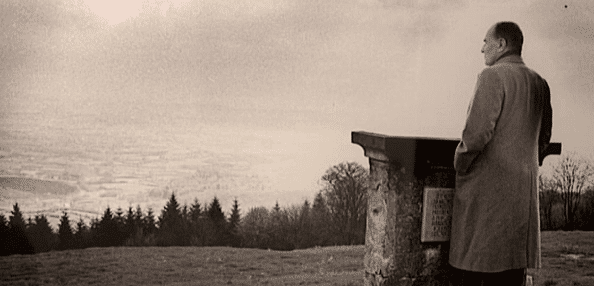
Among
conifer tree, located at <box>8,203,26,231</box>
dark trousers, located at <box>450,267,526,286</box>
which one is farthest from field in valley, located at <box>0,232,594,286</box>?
dark trousers, located at <box>450,267,526,286</box>

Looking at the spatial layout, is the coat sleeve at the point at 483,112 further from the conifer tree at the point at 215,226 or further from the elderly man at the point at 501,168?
the conifer tree at the point at 215,226

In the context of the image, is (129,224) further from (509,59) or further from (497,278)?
(509,59)

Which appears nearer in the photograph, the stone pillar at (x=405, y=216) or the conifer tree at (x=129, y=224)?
the stone pillar at (x=405, y=216)

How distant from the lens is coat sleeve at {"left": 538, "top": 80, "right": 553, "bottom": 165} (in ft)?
11.7

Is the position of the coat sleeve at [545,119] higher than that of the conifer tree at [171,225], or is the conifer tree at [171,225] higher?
the coat sleeve at [545,119]

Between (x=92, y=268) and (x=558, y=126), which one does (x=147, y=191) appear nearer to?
(x=92, y=268)

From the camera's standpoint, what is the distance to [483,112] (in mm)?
3332

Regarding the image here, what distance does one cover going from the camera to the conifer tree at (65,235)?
1598 centimetres

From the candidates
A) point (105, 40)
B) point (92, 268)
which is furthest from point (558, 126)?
point (92, 268)

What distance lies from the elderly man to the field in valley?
357 inches

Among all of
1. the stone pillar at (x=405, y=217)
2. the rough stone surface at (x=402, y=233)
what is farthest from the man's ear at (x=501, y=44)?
the rough stone surface at (x=402, y=233)

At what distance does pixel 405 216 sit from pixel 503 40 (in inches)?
49.9

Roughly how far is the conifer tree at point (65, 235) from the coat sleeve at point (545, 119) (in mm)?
14210

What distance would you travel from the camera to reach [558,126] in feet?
50.3
